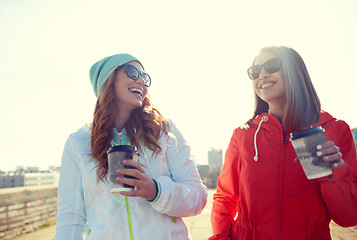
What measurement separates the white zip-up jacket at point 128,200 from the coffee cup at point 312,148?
660 mm

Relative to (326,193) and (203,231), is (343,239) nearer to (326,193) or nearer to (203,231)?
(203,231)

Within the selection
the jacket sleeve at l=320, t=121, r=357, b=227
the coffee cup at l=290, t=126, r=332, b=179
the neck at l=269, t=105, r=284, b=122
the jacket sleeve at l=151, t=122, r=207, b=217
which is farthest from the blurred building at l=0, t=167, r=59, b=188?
the coffee cup at l=290, t=126, r=332, b=179

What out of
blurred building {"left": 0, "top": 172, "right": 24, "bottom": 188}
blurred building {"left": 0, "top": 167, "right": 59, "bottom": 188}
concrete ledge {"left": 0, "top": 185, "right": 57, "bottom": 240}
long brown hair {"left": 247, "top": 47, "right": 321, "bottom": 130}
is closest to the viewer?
long brown hair {"left": 247, "top": 47, "right": 321, "bottom": 130}

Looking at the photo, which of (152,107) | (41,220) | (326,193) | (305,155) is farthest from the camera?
(41,220)

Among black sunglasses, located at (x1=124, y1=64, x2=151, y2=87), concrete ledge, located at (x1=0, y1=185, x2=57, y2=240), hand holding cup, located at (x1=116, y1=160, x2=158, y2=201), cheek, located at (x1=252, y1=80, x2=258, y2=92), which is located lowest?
concrete ledge, located at (x1=0, y1=185, x2=57, y2=240)

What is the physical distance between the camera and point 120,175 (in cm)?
144

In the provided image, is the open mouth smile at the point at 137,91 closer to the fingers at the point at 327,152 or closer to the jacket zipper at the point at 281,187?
the jacket zipper at the point at 281,187

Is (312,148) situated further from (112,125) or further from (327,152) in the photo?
(112,125)

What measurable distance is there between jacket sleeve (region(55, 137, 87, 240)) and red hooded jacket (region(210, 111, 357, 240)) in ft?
2.47

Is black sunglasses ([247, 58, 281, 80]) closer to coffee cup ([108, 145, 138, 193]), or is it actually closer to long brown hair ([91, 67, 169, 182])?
long brown hair ([91, 67, 169, 182])

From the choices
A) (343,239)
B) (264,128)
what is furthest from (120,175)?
(343,239)

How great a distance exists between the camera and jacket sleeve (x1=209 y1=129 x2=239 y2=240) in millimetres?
1795

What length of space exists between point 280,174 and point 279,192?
0.10m

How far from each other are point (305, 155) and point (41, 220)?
25.1ft
